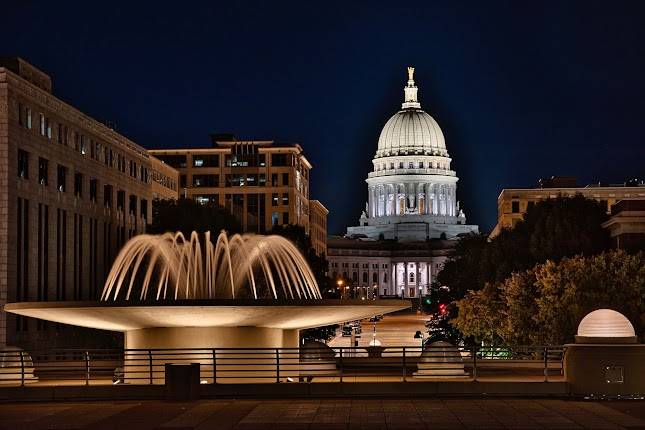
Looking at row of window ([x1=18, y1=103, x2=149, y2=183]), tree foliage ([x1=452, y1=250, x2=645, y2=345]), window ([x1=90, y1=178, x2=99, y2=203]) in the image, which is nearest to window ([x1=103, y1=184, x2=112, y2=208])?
row of window ([x1=18, y1=103, x2=149, y2=183])

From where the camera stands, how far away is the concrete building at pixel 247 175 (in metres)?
178

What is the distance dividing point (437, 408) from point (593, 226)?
191 ft

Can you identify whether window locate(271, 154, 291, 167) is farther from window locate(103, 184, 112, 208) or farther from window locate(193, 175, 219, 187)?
window locate(103, 184, 112, 208)

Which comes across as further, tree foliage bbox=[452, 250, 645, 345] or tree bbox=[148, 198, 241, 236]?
tree bbox=[148, 198, 241, 236]

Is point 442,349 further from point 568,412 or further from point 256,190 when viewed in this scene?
point 256,190

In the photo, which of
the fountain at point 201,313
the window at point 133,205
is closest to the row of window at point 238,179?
the window at point 133,205

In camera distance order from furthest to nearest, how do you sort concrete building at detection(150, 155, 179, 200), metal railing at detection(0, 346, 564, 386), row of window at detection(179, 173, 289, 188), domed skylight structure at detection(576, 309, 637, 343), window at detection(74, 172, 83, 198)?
row of window at detection(179, 173, 289, 188)
concrete building at detection(150, 155, 179, 200)
window at detection(74, 172, 83, 198)
metal railing at detection(0, 346, 564, 386)
domed skylight structure at detection(576, 309, 637, 343)

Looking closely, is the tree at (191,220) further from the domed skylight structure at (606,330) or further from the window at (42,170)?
the domed skylight structure at (606,330)

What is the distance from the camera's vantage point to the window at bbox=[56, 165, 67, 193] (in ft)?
284

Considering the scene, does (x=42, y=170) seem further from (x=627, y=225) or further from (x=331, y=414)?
(x=331, y=414)

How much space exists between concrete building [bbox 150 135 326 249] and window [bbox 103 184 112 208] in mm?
77322

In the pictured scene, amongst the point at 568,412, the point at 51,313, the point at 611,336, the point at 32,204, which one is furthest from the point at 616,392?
the point at 32,204

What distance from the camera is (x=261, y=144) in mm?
179125

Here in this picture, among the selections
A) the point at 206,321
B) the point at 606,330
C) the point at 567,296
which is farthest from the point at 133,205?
the point at 606,330
